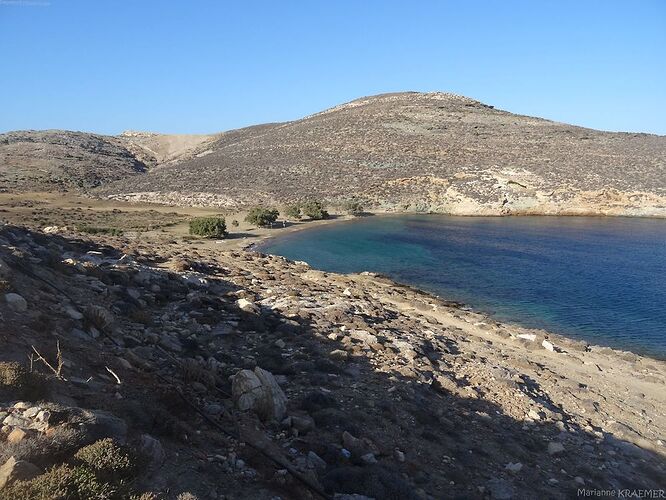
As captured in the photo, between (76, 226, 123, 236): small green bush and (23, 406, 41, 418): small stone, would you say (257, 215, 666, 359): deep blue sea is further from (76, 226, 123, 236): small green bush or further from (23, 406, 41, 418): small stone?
(23, 406, 41, 418): small stone

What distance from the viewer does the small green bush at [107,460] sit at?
5430mm

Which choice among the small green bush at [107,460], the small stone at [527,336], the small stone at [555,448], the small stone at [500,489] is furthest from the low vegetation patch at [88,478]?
the small stone at [527,336]

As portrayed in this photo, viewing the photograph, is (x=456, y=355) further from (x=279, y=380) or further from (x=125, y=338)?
(x=125, y=338)

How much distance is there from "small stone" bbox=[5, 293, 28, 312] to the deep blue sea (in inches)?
835

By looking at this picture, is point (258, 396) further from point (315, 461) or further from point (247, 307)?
point (247, 307)

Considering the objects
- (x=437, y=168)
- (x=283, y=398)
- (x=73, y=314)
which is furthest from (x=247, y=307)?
(x=437, y=168)

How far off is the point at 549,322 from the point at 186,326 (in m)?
18.4

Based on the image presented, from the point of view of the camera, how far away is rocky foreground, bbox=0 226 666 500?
6.40 m

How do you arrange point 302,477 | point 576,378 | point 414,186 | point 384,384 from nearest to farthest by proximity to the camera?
point 302,477 → point 384,384 → point 576,378 → point 414,186

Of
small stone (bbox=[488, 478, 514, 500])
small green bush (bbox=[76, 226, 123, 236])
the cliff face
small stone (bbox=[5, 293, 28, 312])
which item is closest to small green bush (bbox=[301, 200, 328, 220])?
the cliff face

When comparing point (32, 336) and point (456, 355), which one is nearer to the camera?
point (32, 336)

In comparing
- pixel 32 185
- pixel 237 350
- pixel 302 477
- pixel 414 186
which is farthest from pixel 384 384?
pixel 32 185

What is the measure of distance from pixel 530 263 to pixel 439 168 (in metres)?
41.1

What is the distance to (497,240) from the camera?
46625 millimetres
